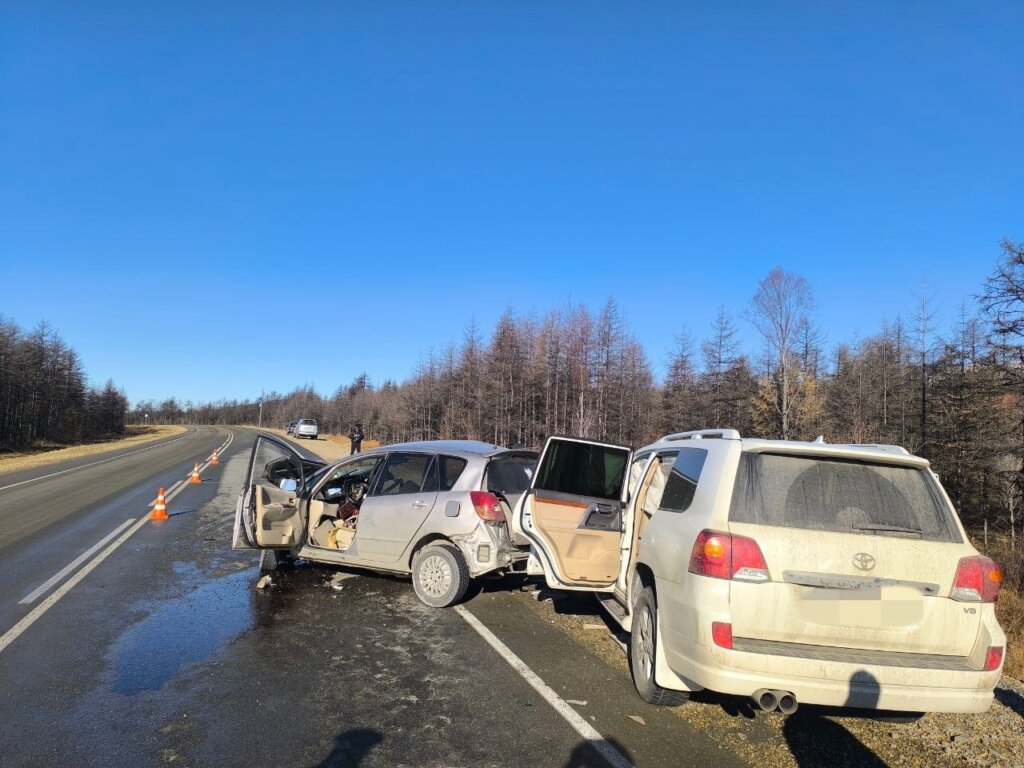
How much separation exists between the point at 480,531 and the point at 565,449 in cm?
125

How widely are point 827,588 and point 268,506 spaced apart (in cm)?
586

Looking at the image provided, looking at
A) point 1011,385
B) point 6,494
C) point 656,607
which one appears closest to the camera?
point 656,607

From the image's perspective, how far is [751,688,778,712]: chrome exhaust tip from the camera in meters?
3.31

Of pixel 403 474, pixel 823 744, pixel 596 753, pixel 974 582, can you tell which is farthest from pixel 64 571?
pixel 974 582

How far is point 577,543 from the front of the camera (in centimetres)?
577

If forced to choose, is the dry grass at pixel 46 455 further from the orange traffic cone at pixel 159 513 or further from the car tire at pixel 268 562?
the car tire at pixel 268 562

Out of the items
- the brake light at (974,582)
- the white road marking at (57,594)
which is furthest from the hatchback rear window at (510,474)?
the white road marking at (57,594)

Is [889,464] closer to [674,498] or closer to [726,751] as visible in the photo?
[674,498]

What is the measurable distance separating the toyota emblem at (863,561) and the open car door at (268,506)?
5.95m

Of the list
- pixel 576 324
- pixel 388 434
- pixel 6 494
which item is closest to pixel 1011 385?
pixel 576 324

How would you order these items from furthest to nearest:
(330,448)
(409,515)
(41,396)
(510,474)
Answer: (41,396) < (330,448) < (510,474) < (409,515)

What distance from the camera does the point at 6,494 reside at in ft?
51.0

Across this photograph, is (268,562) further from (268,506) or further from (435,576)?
(435,576)

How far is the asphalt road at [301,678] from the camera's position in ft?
11.7
